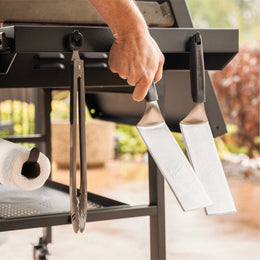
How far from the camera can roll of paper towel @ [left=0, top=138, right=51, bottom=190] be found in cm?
86

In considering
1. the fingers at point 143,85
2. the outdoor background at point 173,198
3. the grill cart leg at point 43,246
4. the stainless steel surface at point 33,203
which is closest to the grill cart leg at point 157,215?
the stainless steel surface at point 33,203

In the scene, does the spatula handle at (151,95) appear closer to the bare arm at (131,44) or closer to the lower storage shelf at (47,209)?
the bare arm at (131,44)

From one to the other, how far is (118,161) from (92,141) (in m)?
0.53

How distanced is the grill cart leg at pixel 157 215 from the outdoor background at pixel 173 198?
0.63 m

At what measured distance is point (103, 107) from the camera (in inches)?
68.7

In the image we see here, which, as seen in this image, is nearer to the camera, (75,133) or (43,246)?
(75,133)

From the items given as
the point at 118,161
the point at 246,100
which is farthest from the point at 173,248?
the point at 118,161

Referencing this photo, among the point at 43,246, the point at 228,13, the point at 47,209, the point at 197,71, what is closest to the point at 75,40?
the point at 197,71

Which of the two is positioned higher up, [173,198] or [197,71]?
[173,198]

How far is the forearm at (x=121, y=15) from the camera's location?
2.65ft

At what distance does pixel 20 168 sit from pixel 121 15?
0.96 feet

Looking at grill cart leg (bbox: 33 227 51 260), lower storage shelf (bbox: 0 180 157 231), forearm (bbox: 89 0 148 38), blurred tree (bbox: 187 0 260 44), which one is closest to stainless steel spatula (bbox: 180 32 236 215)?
forearm (bbox: 89 0 148 38)

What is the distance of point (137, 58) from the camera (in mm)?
820

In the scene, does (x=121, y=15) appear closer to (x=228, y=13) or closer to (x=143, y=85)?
(x=143, y=85)
